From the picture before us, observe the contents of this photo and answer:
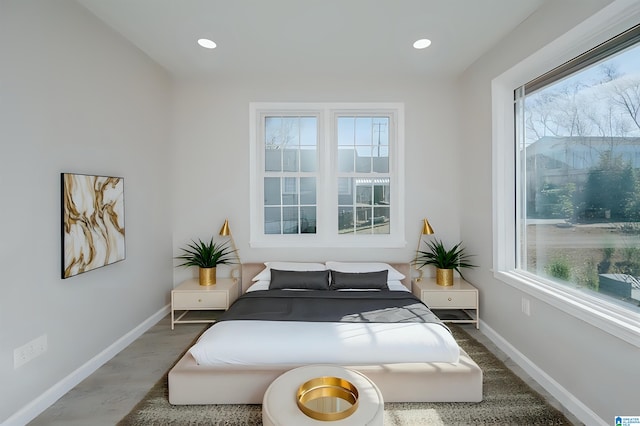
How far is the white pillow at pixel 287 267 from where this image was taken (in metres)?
3.44

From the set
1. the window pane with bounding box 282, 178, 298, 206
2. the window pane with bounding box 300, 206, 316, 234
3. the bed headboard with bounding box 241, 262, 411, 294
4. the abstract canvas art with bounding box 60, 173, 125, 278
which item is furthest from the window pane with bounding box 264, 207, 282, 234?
the abstract canvas art with bounding box 60, 173, 125, 278

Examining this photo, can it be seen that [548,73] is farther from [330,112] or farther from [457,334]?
[457,334]

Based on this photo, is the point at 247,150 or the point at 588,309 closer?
the point at 588,309

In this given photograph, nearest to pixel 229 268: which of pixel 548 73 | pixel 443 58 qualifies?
pixel 443 58

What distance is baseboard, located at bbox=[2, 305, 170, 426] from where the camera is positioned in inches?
75.0

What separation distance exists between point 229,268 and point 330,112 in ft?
7.28

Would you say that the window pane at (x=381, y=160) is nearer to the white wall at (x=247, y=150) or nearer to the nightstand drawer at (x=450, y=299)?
the white wall at (x=247, y=150)

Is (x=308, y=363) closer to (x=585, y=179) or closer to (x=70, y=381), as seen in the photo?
(x=70, y=381)

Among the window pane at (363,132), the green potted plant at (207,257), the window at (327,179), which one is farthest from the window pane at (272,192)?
the window pane at (363,132)

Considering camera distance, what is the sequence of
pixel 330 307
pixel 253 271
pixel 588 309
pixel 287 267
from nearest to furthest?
pixel 588 309, pixel 330 307, pixel 287 267, pixel 253 271

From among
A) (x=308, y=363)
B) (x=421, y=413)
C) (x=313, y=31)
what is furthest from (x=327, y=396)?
(x=313, y=31)

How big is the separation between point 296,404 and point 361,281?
177cm

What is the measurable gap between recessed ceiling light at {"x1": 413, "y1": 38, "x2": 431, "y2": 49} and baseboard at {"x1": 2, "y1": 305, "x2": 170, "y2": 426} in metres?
3.77

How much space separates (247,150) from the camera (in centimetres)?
377
